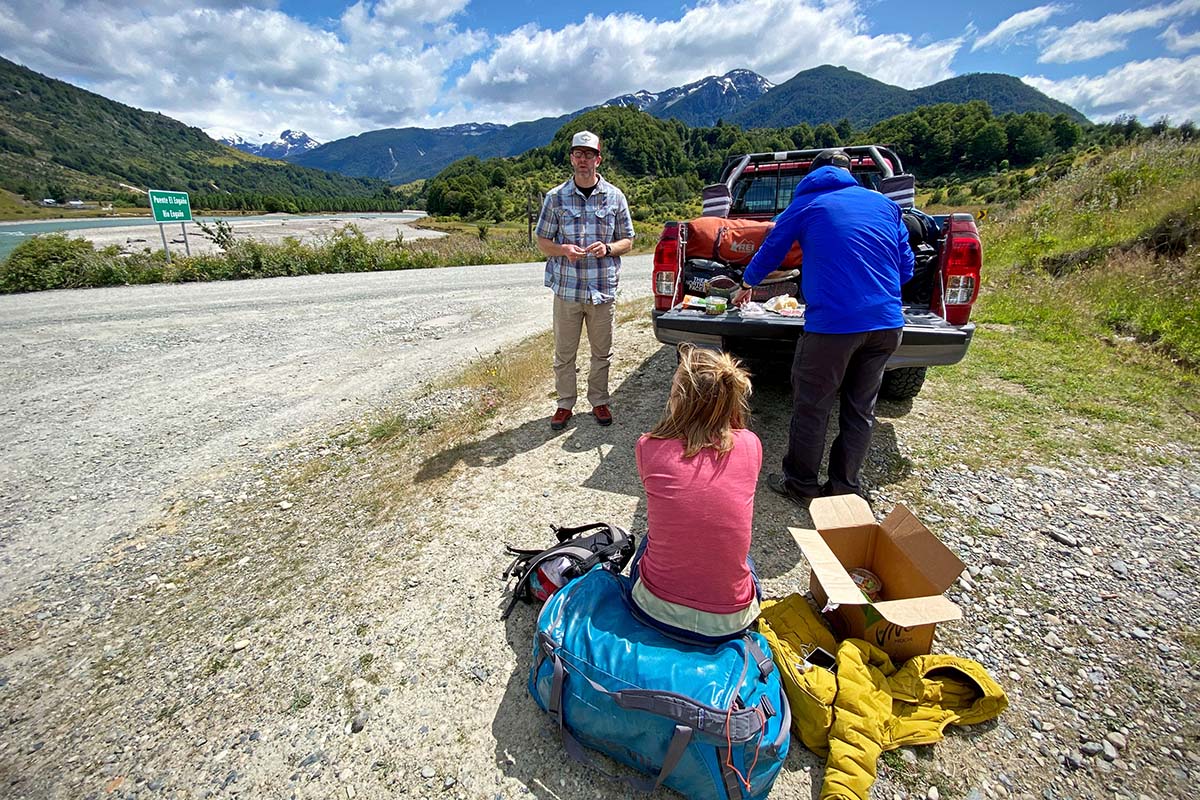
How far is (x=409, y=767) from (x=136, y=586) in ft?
7.74

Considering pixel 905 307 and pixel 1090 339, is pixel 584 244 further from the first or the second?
pixel 1090 339

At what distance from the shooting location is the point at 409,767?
1.93m

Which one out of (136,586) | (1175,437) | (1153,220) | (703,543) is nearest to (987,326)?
(1175,437)

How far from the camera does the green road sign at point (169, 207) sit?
14.2 m

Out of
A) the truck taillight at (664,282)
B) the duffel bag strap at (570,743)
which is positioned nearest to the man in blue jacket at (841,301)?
the truck taillight at (664,282)

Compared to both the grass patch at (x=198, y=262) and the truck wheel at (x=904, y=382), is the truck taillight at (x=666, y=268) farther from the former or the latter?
the grass patch at (x=198, y=262)

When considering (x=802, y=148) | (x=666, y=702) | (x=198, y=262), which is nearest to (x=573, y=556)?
(x=666, y=702)

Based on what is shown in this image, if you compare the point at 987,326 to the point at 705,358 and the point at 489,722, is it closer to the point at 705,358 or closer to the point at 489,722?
the point at 705,358

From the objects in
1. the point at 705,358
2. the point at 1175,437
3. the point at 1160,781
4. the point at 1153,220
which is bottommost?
the point at 1160,781

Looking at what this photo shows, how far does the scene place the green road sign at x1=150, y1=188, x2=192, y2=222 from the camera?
46.7ft

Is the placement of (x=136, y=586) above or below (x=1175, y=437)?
below

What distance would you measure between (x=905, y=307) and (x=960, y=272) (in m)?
0.49

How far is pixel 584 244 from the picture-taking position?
4.19 metres

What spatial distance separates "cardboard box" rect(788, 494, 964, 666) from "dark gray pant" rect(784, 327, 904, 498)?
24.4 inches
